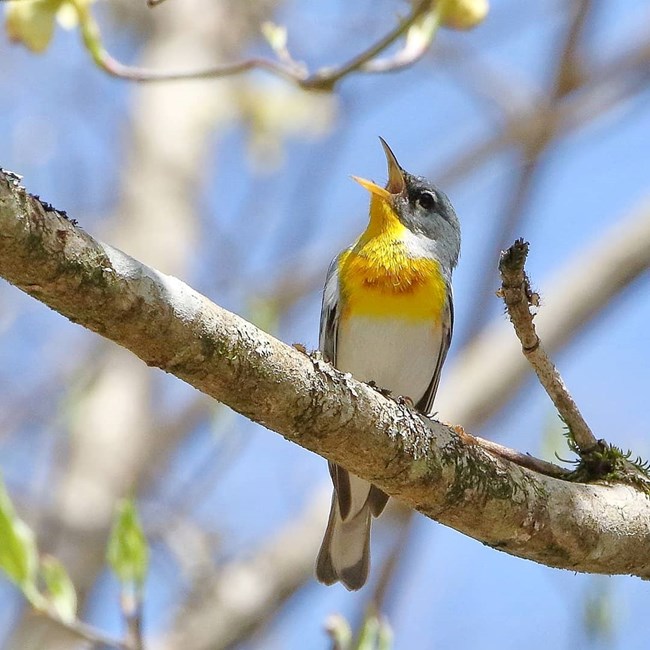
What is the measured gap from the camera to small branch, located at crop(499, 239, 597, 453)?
2.89m

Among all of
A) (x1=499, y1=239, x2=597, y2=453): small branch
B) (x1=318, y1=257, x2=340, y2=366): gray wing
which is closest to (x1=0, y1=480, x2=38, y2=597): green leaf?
(x1=499, y1=239, x2=597, y2=453): small branch

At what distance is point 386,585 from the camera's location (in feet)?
17.5

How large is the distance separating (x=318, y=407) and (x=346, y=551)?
2.33 metres

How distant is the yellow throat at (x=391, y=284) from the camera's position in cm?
476

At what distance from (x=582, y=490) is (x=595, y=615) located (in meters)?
1.37

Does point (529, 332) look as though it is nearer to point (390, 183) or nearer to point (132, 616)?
point (132, 616)

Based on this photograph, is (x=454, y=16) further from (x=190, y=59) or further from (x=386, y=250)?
(x=190, y=59)

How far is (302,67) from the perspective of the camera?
3.85 metres

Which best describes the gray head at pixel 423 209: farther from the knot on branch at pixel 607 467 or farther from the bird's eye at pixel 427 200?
the knot on branch at pixel 607 467

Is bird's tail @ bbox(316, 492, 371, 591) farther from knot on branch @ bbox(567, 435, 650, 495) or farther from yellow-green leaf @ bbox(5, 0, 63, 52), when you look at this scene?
yellow-green leaf @ bbox(5, 0, 63, 52)

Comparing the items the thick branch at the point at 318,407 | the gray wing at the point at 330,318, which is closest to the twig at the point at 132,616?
the thick branch at the point at 318,407

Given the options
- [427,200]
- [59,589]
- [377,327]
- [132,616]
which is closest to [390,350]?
[377,327]

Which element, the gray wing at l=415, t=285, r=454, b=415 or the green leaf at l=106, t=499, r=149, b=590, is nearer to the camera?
Answer: the green leaf at l=106, t=499, r=149, b=590

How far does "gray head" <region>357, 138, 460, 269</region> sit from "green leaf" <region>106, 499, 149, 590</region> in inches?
98.4
